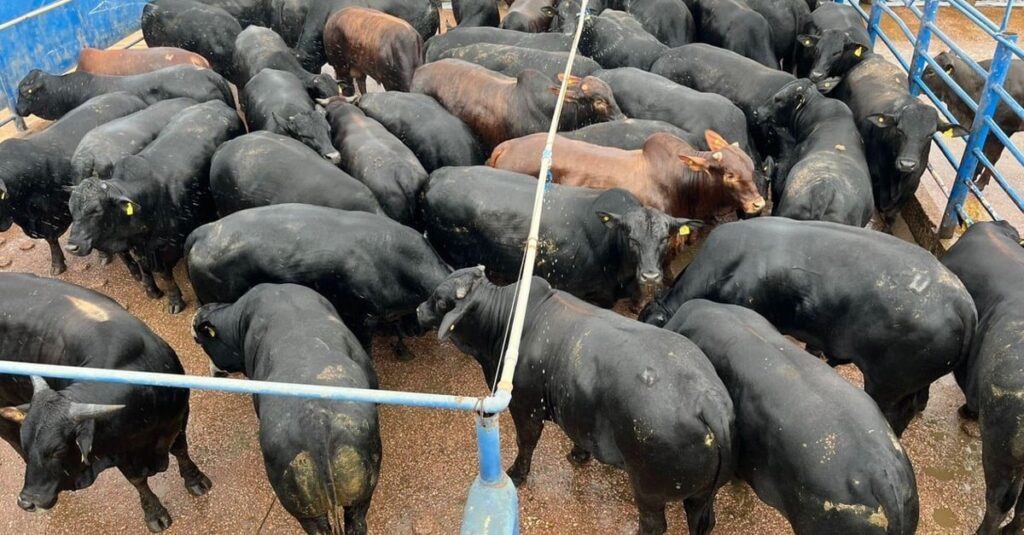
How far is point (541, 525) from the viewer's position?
13.8 feet

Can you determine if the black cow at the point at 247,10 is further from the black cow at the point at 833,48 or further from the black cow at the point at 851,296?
the black cow at the point at 851,296

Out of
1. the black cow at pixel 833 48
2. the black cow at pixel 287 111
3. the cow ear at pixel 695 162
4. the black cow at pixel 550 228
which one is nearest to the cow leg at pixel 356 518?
the black cow at pixel 550 228

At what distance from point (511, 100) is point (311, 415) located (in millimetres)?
4586

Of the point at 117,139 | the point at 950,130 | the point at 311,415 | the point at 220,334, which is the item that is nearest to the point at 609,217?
the point at 311,415

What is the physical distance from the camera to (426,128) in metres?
6.88

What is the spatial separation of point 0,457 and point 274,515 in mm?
1943

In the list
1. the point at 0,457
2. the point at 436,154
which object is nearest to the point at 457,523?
the point at 0,457

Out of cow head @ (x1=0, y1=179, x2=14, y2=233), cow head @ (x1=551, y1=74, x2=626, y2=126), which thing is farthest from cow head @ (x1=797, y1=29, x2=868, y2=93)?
cow head @ (x1=0, y1=179, x2=14, y2=233)

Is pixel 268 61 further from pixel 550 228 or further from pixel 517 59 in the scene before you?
pixel 550 228

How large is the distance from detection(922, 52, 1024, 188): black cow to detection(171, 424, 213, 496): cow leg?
280 inches

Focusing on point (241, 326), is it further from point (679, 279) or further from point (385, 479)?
point (679, 279)

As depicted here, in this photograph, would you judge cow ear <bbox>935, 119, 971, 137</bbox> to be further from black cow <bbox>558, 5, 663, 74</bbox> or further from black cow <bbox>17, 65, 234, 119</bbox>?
black cow <bbox>17, 65, 234, 119</bbox>

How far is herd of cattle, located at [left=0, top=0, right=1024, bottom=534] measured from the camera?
3.54 m

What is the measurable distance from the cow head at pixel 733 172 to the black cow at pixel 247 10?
25.3 feet
